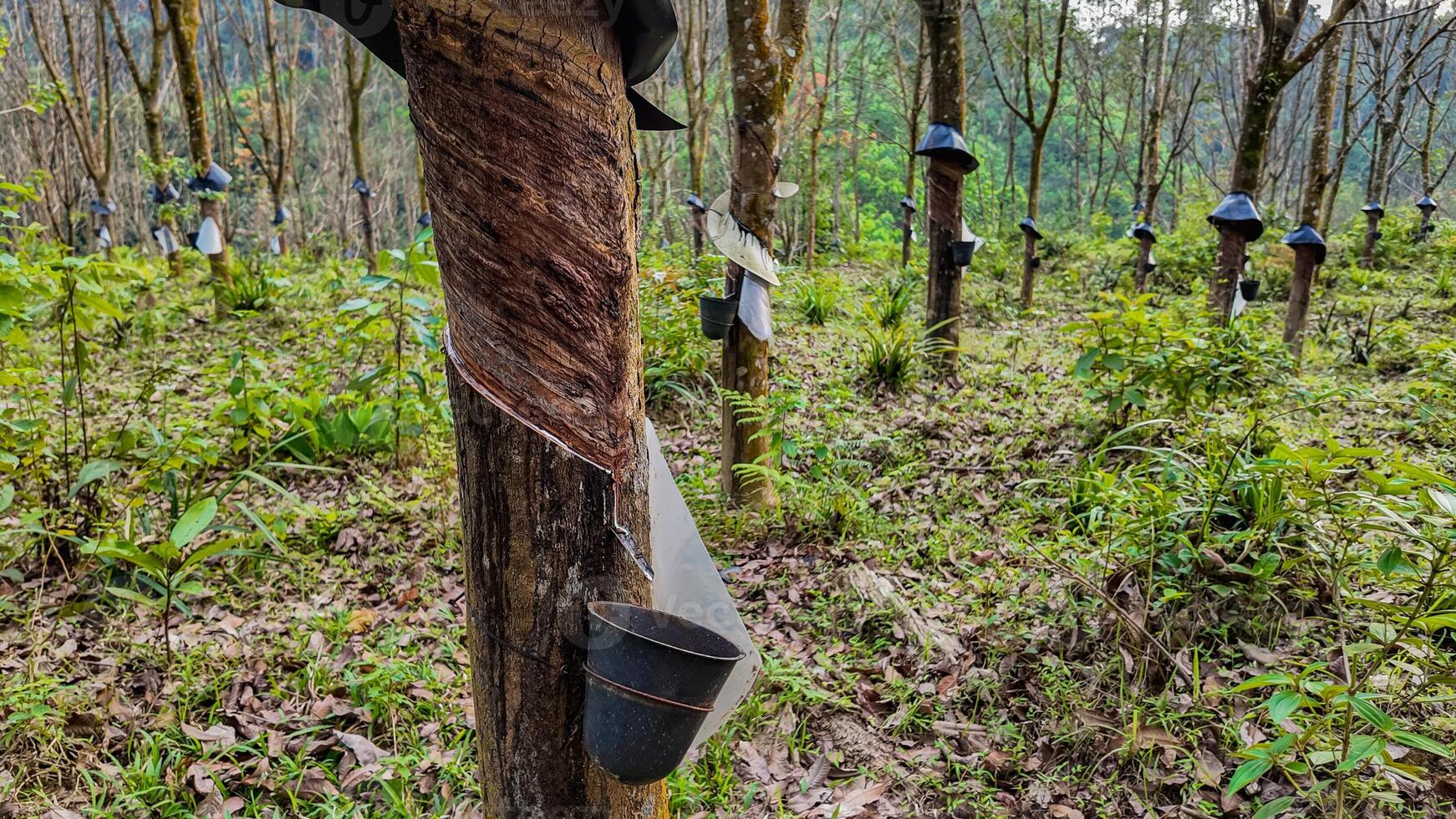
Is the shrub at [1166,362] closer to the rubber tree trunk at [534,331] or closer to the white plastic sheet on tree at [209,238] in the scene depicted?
the rubber tree trunk at [534,331]

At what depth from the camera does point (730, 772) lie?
7.26ft

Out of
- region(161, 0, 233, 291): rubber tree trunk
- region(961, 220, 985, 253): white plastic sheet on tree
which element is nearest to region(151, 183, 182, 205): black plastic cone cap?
region(161, 0, 233, 291): rubber tree trunk

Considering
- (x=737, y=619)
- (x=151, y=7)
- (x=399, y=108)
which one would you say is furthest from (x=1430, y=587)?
(x=399, y=108)

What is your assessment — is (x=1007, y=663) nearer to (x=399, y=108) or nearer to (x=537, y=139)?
(x=537, y=139)

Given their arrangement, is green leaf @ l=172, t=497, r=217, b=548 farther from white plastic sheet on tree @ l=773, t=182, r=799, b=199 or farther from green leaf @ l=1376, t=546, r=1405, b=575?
→ green leaf @ l=1376, t=546, r=1405, b=575

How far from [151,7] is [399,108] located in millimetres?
18702

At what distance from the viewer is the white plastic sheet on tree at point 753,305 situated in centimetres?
343

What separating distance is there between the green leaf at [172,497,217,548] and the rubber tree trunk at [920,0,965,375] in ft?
14.8

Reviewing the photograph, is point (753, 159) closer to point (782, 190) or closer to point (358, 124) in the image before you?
point (782, 190)

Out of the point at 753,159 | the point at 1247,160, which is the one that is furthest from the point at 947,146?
the point at 753,159

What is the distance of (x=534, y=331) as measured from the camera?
114 centimetres

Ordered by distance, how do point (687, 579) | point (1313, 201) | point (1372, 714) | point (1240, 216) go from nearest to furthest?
point (687, 579)
point (1372, 714)
point (1240, 216)
point (1313, 201)

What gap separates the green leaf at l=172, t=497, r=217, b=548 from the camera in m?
2.30

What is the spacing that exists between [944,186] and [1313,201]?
10.2 ft
